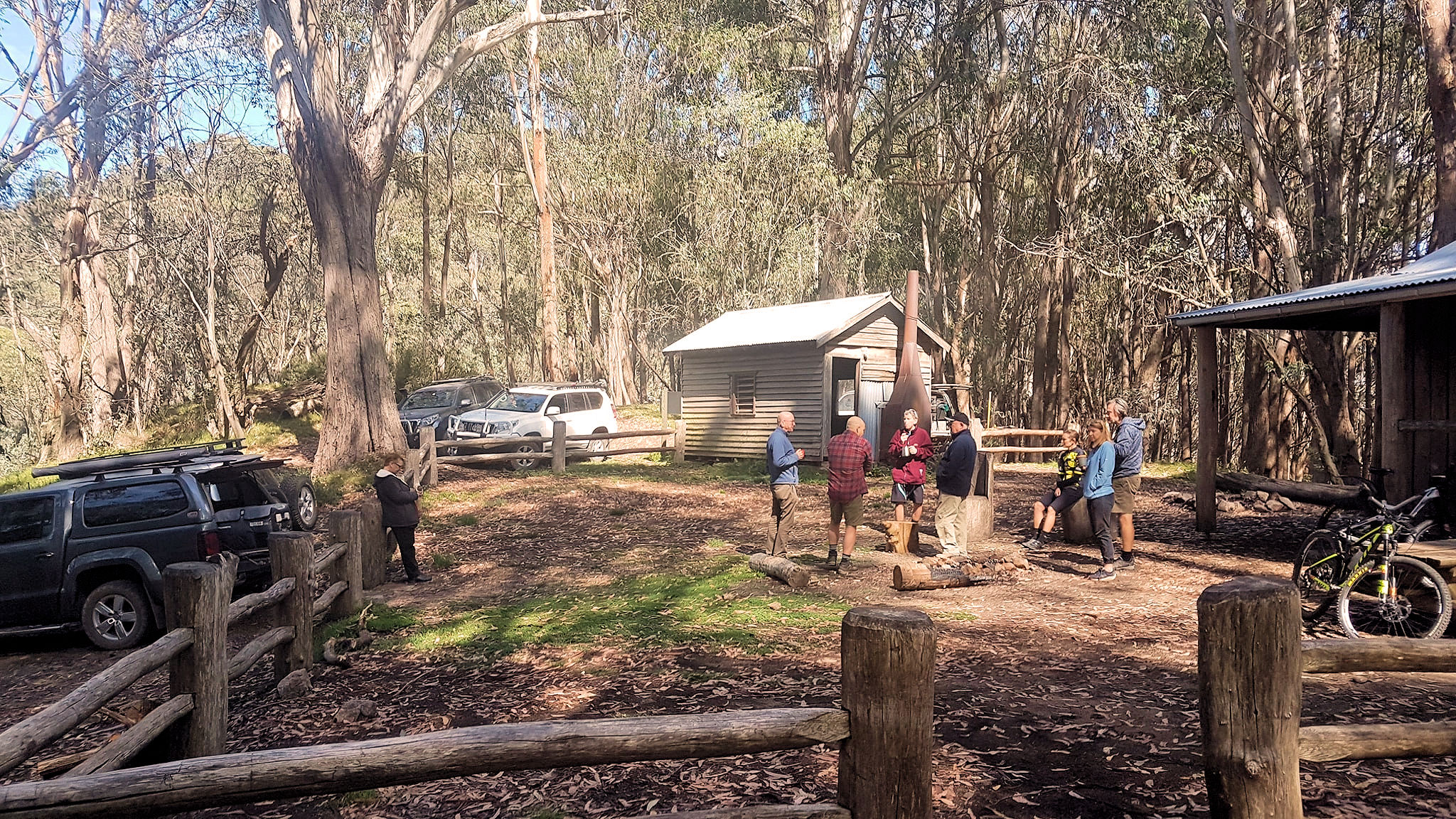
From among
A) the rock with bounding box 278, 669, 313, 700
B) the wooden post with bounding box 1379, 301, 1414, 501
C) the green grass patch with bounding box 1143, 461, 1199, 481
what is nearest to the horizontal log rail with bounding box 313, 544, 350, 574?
the rock with bounding box 278, 669, 313, 700

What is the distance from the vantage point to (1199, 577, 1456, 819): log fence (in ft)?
10.8

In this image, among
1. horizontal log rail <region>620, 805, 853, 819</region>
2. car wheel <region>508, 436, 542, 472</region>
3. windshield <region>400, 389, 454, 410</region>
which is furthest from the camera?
windshield <region>400, 389, 454, 410</region>

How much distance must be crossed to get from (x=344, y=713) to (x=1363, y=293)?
10.6 metres

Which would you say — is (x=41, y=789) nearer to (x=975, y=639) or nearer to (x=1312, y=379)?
(x=975, y=639)

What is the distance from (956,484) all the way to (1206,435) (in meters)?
4.01

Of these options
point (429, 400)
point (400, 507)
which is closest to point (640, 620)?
point (400, 507)

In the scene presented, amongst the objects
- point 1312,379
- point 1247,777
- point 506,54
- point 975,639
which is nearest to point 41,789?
point 1247,777

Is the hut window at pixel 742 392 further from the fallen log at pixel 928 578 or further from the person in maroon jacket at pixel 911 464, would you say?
the fallen log at pixel 928 578

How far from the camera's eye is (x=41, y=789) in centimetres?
270

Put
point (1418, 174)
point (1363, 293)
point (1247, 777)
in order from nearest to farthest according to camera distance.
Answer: point (1247, 777), point (1363, 293), point (1418, 174)

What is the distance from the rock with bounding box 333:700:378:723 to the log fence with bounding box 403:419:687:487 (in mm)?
11141

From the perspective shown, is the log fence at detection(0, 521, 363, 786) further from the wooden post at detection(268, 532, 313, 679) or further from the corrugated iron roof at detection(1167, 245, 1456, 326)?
the corrugated iron roof at detection(1167, 245, 1456, 326)

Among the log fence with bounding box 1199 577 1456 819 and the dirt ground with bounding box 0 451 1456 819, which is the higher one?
the log fence with bounding box 1199 577 1456 819

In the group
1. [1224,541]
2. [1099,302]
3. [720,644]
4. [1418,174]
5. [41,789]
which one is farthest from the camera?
[1099,302]
